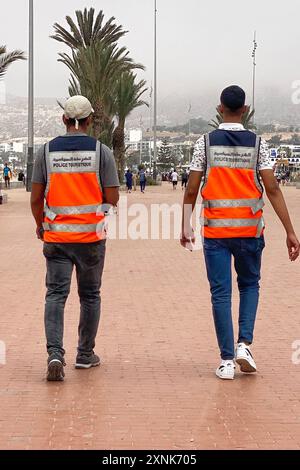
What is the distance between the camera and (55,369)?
5770 mm

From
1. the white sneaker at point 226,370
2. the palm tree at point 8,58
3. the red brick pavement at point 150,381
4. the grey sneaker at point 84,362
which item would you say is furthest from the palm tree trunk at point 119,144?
the white sneaker at point 226,370

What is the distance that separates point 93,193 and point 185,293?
4.02 m

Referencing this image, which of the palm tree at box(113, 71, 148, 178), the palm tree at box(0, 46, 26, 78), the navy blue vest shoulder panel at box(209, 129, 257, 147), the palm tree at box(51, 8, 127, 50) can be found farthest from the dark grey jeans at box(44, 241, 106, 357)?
the palm tree at box(113, 71, 148, 178)

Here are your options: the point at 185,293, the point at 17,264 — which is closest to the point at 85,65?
the point at 17,264

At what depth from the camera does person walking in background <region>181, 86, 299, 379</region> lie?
588 cm

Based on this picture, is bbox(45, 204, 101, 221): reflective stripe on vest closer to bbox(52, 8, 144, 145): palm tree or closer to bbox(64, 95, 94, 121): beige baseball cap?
bbox(64, 95, 94, 121): beige baseball cap

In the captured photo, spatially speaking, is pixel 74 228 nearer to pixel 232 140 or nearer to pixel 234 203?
pixel 234 203

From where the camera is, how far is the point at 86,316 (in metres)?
6.12

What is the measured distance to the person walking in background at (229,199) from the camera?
5879mm

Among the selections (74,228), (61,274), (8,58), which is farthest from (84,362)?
(8,58)

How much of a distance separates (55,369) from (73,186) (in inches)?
45.7

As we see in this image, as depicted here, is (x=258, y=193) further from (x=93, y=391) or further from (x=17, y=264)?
(x=17, y=264)

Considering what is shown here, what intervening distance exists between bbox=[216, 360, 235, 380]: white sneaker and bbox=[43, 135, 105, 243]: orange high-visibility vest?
1.17 meters
